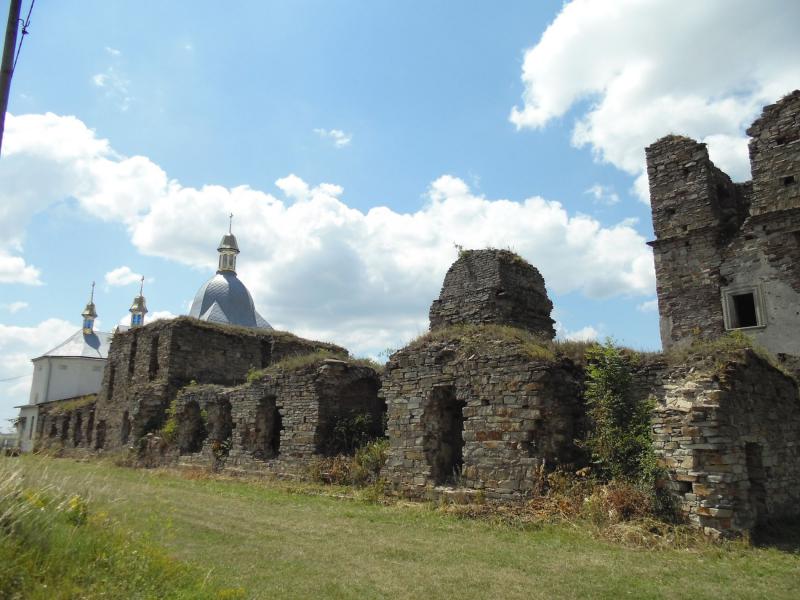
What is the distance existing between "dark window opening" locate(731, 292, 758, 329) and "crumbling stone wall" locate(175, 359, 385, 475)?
34.7 ft

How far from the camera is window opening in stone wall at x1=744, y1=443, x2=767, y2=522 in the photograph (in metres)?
9.48

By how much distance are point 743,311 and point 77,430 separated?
29.9 metres

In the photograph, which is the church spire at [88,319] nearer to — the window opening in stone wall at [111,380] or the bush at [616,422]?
the window opening in stone wall at [111,380]

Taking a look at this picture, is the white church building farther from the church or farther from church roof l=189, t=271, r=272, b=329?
church roof l=189, t=271, r=272, b=329

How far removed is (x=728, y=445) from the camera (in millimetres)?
8688

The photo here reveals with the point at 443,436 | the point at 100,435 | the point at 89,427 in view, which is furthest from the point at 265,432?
the point at 89,427

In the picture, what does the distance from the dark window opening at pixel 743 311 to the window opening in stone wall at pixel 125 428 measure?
2245 cm

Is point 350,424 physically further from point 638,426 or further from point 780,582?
point 780,582

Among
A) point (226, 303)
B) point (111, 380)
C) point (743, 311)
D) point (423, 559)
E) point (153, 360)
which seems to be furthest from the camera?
point (226, 303)

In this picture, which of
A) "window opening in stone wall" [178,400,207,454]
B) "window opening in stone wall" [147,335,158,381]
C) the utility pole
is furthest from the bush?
"window opening in stone wall" [147,335,158,381]

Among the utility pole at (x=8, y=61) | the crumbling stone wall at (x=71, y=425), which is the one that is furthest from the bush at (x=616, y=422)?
the crumbling stone wall at (x=71, y=425)

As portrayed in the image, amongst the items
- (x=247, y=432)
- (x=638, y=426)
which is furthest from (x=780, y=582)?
(x=247, y=432)

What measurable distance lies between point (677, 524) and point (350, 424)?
28.2 feet

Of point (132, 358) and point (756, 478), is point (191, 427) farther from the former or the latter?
point (756, 478)
